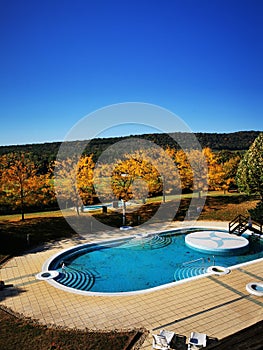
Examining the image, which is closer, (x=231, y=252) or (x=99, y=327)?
(x=99, y=327)

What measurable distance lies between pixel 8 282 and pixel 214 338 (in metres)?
8.27

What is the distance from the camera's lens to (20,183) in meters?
20.8

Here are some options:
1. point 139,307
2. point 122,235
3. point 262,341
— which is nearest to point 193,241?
point 122,235

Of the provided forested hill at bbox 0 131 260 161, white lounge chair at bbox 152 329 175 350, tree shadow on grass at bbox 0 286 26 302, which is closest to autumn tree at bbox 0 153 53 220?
tree shadow on grass at bbox 0 286 26 302

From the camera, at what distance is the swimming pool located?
487 inches

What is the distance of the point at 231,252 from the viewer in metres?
15.8

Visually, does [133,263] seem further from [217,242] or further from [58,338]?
[58,338]

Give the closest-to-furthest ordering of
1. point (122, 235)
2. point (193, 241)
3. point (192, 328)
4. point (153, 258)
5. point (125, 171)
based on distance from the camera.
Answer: point (192, 328)
point (153, 258)
point (193, 241)
point (122, 235)
point (125, 171)

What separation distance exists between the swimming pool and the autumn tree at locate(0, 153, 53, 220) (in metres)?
6.97

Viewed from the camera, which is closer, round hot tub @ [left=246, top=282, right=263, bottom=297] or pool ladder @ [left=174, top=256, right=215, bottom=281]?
round hot tub @ [left=246, top=282, right=263, bottom=297]

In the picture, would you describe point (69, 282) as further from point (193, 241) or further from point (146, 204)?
point (146, 204)

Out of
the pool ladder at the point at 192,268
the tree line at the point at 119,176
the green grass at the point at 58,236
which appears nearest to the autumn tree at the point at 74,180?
the tree line at the point at 119,176

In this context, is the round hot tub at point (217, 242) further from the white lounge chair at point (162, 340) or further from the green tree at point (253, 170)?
the white lounge chair at point (162, 340)

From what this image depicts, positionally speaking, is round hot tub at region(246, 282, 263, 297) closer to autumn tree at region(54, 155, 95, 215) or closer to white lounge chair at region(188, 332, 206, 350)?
white lounge chair at region(188, 332, 206, 350)
